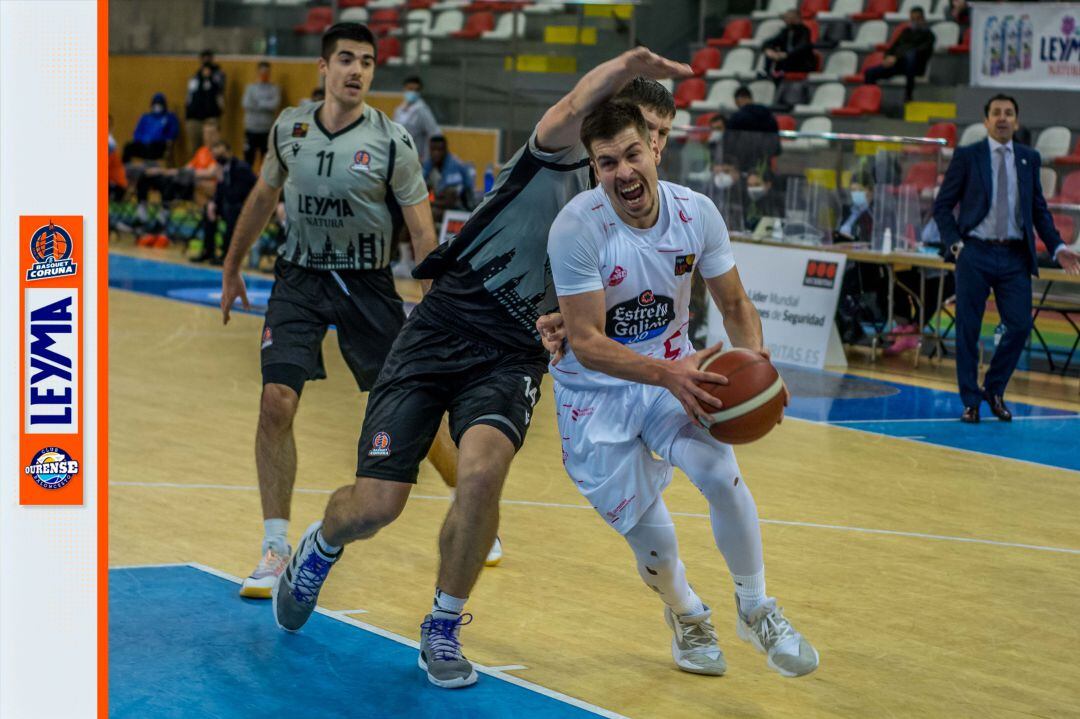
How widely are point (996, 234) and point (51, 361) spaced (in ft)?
29.6

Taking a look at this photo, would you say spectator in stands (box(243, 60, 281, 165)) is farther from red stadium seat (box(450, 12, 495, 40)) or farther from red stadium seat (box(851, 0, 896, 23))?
red stadium seat (box(851, 0, 896, 23))

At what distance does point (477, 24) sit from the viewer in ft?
82.6

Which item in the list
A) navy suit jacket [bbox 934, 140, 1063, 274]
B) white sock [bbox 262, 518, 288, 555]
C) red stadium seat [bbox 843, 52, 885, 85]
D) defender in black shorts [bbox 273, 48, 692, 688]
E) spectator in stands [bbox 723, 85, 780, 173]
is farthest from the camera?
red stadium seat [bbox 843, 52, 885, 85]

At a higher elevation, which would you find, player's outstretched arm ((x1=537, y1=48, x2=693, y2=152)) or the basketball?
player's outstretched arm ((x1=537, y1=48, x2=693, y2=152))

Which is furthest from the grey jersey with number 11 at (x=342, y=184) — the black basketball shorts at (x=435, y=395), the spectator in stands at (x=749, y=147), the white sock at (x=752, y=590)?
the spectator in stands at (x=749, y=147)

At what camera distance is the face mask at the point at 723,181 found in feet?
48.3

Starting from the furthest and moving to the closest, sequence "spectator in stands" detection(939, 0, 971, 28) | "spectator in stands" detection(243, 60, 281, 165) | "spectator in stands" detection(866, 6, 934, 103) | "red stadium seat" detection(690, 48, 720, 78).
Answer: "spectator in stands" detection(243, 60, 281, 165) → "red stadium seat" detection(690, 48, 720, 78) → "spectator in stands" detection(939, 0, 971, 28) → "spectator in stands" detection(866, 6, 934, 103)

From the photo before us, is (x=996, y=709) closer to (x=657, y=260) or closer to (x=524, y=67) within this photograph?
(x=657, y=260)

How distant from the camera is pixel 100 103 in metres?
2.71

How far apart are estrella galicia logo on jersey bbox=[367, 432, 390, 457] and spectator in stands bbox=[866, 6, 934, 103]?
664 inches

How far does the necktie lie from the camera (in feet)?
35.1

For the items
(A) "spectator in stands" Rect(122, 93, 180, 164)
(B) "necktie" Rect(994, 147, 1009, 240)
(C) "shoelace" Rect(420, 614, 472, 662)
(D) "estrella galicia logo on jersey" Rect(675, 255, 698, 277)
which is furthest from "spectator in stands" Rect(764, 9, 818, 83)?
(C) "shoelace" Rect(420, 614, 472, 662)

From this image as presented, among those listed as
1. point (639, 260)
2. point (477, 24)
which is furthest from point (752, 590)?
point (477, 24)

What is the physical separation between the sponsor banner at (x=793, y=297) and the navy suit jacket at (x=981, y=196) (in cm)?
238
